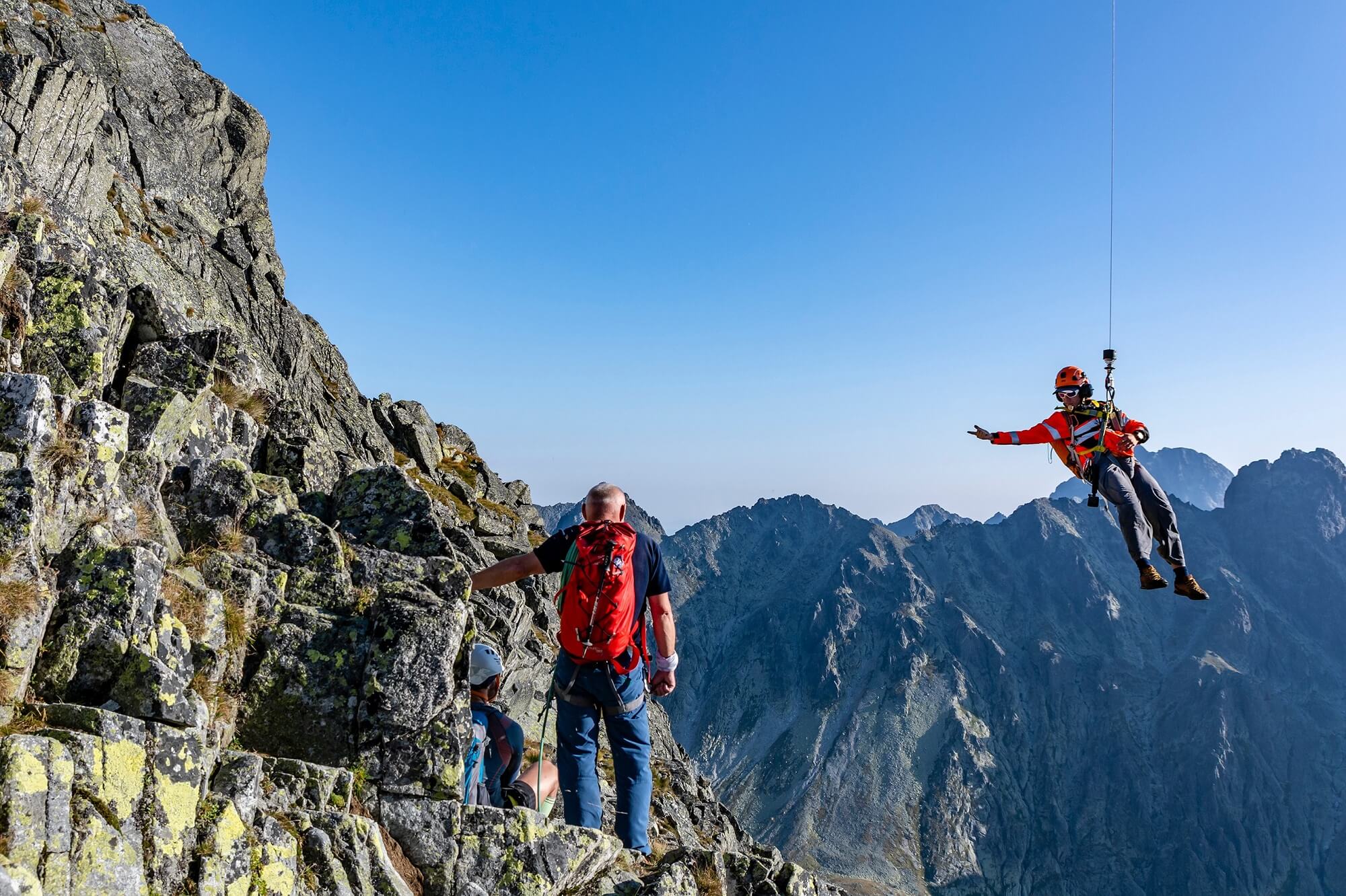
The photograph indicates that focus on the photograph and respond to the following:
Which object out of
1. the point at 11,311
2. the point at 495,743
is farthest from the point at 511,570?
the point at 11,311

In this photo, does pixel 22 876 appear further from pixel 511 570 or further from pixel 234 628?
pixel 511 570

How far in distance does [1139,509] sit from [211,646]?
62.1 ft

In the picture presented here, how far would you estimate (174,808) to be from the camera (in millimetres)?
7547

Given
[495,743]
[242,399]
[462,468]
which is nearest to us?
[495,743]

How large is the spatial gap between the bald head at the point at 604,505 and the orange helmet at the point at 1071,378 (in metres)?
13.5

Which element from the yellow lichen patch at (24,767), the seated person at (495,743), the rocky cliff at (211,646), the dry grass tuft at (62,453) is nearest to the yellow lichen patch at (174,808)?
the rocky cliff at (211,646)

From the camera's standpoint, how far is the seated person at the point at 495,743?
38.8ft

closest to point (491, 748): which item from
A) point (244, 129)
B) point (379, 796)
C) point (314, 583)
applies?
point (379, 796)

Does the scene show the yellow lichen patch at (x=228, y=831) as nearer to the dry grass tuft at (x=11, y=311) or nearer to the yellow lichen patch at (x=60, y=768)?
the yellow lichen patch at (x=60, y=768)

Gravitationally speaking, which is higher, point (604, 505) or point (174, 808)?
point (604, 505)

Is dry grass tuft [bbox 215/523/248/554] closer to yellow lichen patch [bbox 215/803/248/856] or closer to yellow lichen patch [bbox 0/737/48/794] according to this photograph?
yellow lichen patch [bbox 215/803/248/856]

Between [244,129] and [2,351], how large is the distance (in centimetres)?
7035

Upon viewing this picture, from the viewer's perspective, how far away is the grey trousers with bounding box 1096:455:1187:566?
59.1 feet

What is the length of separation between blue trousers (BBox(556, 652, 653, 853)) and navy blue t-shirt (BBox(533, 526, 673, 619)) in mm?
1011
